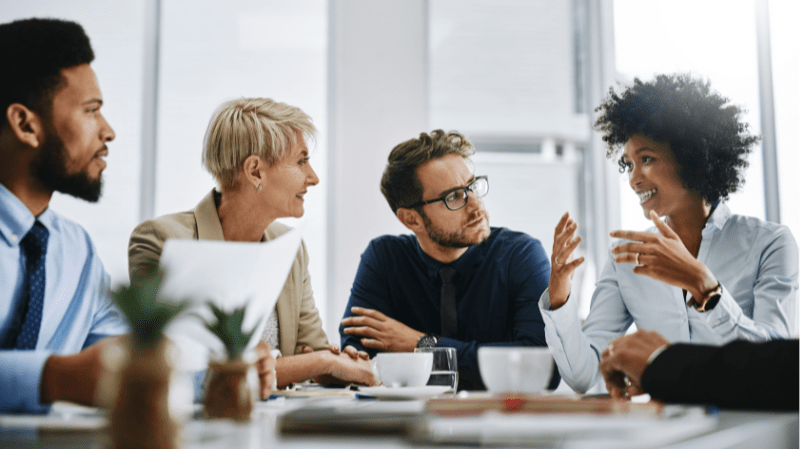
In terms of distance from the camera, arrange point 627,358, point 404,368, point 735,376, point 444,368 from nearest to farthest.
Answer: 1. point 735,376
2. point 627,358
3. point 404,368
4. point 444,368

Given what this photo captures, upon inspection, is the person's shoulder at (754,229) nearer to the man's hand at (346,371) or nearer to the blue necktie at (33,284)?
the man's hand at (346,371)

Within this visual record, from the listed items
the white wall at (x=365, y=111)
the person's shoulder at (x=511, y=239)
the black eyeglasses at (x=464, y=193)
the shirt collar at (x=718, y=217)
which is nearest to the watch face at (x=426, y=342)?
the person's shoulder at (x=511, y=239)

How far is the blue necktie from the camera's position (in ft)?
4.16

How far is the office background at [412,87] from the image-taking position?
3.58m

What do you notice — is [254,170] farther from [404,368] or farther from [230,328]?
[230,328]

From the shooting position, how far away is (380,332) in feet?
6.69

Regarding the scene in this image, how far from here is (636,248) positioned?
1.66m

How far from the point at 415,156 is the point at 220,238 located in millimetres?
872

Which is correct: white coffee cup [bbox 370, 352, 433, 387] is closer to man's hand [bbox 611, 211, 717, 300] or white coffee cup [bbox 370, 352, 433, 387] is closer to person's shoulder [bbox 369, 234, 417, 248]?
man's hand [bbox 611, 211, 717, 300]

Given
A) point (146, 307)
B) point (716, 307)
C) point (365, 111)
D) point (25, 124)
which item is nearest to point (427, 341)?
point (716, 307)

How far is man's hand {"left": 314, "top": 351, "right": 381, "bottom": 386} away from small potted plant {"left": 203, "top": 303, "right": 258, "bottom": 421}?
38.7 inches

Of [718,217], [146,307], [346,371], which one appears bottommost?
[346,371]

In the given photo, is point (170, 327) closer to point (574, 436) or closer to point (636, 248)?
point (574, 436)

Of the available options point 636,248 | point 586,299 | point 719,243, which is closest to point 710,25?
point 586,299
